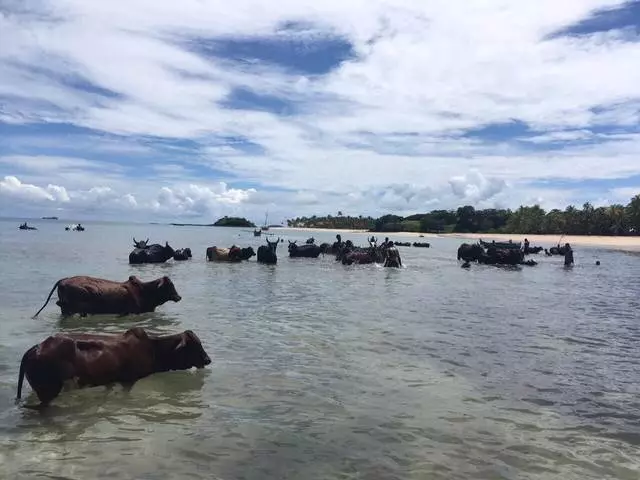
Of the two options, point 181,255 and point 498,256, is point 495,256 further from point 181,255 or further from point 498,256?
point 181,255

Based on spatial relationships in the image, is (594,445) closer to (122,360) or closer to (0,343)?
(122,360)

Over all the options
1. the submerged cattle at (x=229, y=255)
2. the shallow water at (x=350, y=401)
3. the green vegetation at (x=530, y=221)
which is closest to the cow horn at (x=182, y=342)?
the shallow water at (x=350, y=401)

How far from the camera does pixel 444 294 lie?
75.5 feet

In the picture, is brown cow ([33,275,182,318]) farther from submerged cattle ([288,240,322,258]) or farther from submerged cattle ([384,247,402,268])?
submerged cattle ([288,240,322,258])

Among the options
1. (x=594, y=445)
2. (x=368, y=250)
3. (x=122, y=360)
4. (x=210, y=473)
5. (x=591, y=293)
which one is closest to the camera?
(x=210, y=473)

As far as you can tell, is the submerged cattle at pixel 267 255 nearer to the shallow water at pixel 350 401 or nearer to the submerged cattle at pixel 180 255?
the submerged cattle at pixel 180 255

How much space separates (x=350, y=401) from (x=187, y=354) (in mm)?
3134

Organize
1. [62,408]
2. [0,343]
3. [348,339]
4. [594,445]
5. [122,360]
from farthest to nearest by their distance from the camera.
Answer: [348,339]
[0,343]
[122,360]
[62,408]
[594,445]

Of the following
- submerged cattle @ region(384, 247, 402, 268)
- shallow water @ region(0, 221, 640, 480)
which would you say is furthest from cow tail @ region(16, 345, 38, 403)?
submerged cattle @ region(384, 247, 402, 268)

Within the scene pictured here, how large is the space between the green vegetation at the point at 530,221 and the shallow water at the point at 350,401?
102 meters

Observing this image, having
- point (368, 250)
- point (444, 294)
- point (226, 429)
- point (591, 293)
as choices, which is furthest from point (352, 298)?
point (368, 250)

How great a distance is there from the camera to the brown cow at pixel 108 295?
1469cm

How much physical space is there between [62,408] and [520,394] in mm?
7150

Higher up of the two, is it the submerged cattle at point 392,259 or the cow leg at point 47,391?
the submerged cattle at point 392,259
